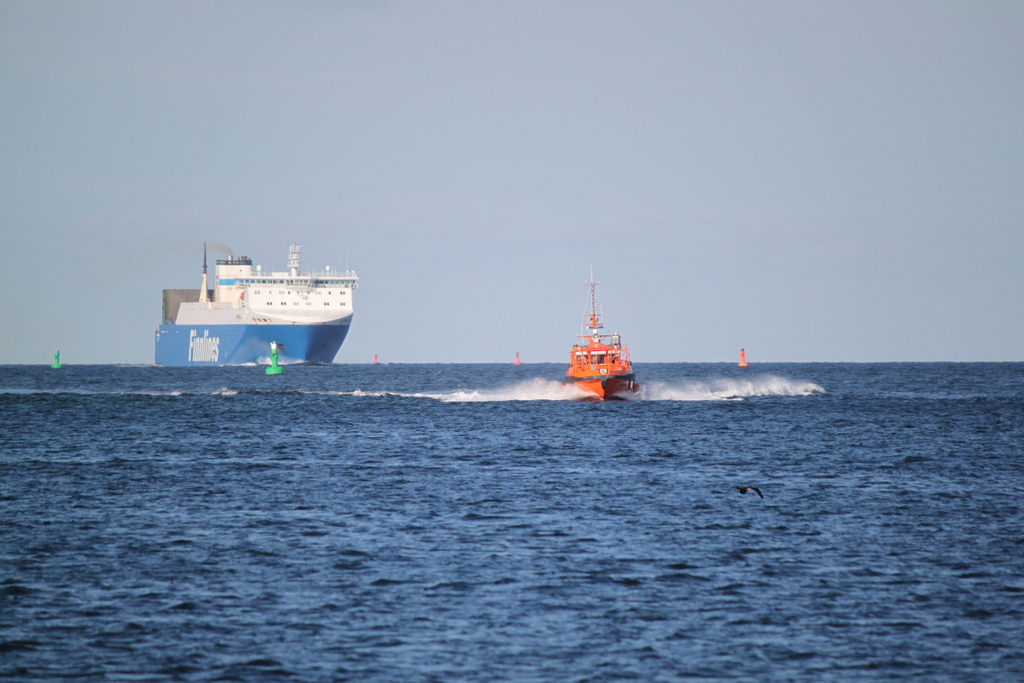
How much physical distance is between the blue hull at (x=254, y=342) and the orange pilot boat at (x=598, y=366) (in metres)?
71.8

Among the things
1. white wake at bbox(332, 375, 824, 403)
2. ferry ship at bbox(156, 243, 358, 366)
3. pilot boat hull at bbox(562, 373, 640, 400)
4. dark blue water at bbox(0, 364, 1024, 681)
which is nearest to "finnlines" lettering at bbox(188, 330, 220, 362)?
ferry ship at bbox(156, 243, 358, 366)

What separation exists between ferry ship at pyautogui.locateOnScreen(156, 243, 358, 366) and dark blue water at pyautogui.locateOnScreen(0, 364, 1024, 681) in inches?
3542

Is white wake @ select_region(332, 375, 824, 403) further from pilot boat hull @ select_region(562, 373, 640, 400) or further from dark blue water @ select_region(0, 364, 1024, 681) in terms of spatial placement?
dark blue water @ select_region(0, 364, 1024, 681)

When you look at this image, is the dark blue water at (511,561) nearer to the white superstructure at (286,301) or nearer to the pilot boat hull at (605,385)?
the pilot boat hull at (605,385)

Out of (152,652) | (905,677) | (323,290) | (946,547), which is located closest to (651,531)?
(946,547)

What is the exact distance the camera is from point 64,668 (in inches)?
509

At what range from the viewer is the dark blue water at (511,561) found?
44.3ft

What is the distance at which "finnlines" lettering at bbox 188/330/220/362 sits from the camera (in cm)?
13962

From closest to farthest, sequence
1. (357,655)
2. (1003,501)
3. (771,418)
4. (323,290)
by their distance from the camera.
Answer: (357,655), (1003,501), (771,418), (323,290)

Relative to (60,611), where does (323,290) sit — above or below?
above

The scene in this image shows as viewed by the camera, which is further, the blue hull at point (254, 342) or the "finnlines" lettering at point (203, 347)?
the "finnlines" lettering at point (203, 347)

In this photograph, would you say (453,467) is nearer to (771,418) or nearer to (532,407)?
(771,418)

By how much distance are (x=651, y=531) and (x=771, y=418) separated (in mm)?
36309

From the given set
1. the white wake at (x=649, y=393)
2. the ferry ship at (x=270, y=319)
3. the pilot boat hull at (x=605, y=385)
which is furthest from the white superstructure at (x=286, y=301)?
the pilot boat hull at (x=605, y=385)
